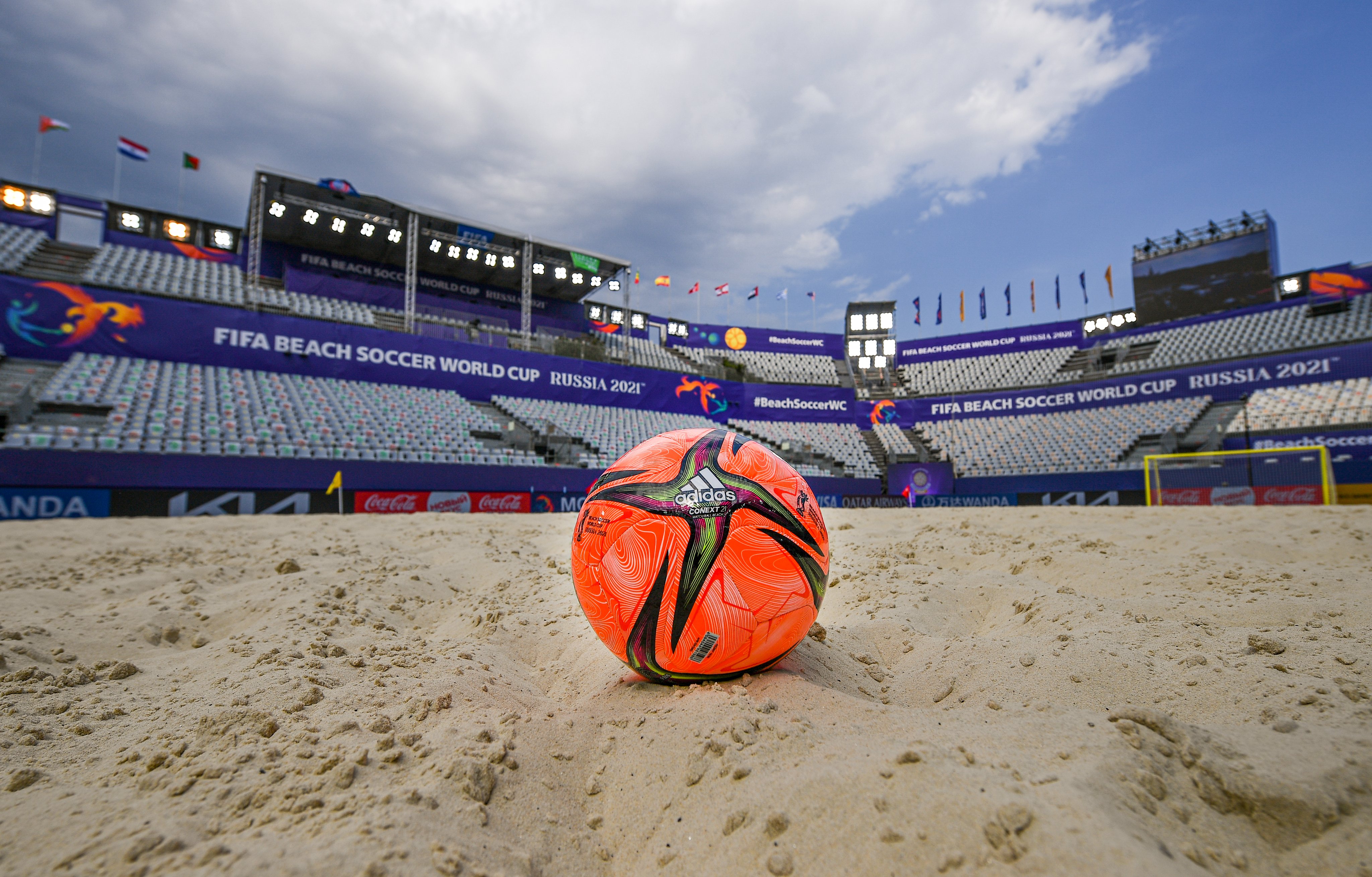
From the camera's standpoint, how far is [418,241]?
24812 millimetres

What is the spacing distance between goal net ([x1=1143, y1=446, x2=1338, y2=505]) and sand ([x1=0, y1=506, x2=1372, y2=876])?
12.8 metres

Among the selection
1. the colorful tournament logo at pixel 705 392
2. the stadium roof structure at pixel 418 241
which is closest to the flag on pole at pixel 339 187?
the stadium roof structure at pixel 418 241

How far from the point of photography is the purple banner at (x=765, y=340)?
37.0 m

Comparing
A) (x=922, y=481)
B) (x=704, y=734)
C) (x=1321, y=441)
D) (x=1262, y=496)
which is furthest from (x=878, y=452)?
(x=704, y=734)

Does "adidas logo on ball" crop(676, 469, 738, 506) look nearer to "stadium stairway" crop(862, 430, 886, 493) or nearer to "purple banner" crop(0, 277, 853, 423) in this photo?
"purple banner" crop(0, 277, 853, 423)

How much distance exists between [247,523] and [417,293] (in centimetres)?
2088

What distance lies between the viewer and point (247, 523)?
8.93 meters

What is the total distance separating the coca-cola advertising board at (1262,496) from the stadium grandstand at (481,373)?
6086mm

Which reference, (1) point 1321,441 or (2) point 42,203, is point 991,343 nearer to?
(1) point 1321,441

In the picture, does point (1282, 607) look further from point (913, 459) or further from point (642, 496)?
point (913, 459)

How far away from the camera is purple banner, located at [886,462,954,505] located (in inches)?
1003

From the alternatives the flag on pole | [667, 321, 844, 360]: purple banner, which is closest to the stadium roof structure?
the flag on pole

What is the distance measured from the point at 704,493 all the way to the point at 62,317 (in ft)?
70.3

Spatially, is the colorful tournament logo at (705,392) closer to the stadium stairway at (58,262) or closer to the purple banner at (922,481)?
the purple banner at (922,481)
